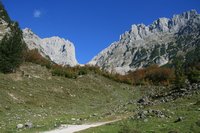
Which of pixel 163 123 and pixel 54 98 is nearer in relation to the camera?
pixel 163 123

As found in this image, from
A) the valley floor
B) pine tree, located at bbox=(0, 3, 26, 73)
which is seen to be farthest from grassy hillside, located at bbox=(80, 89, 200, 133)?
pine tree, located at bbox=(0, 3, 26, 73)

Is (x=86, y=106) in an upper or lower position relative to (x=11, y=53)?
lower

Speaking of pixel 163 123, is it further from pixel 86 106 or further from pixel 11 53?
Result: pixel 11 53

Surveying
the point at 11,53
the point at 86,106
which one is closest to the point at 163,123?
the point at 86,106

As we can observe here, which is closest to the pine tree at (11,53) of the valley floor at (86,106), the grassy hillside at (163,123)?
the valley floor at (86,106)

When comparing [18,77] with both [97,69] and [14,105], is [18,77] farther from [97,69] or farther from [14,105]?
[97,69]

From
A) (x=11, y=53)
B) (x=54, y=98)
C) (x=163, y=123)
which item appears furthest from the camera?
(x=11, y=53)

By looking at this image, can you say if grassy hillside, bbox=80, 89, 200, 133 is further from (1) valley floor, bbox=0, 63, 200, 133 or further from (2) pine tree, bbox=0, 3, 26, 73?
(2) pine tree, bbox=0, 3, 26, 73

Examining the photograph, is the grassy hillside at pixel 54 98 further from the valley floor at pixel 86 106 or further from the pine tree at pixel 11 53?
the pine tree at pixel 11 53

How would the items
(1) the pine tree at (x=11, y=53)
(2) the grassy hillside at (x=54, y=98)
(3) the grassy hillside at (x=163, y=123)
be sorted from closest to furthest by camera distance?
(3) the grassy hillside at (x=163, y=123)
(2) the grassy hillside at (x=54, y=98)
(1) the pine tree at (x=11, y=53)

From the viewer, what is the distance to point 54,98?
56.7 m

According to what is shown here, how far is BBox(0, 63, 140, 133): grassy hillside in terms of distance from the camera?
38.4m

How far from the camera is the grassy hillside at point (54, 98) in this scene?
38.4m

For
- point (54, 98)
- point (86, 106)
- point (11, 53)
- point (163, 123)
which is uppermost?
point (11, 53)
